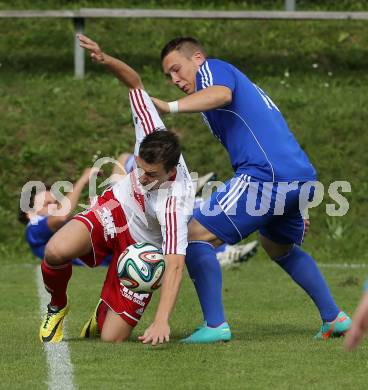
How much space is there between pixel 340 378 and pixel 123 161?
7410 millimetres

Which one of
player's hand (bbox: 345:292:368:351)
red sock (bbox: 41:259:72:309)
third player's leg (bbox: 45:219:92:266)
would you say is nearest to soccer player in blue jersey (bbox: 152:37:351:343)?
third player's leg (bbox: 45:219:92:266)

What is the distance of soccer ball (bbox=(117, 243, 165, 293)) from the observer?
23.5 feet

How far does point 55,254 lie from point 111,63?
1.22 meters

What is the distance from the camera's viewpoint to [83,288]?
1077 centimetres

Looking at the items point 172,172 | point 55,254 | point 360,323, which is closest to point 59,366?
point 55,254

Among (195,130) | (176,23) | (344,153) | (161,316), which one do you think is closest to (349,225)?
(344,153)

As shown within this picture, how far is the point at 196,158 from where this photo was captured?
1505 centimetres

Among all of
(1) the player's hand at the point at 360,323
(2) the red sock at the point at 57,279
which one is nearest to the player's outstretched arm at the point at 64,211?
(2) the red sock at the point at 57,279

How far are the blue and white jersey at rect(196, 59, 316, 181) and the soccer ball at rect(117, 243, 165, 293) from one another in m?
0.76

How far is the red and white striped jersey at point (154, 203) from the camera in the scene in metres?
7.00

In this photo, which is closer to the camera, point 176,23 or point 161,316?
point 161,316

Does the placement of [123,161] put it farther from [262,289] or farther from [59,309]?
[59,309]

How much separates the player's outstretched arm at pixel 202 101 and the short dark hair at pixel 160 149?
18 centimetres

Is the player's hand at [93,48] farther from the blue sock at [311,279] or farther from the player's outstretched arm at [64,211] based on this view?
the player's outstretched arm at [64,211]
